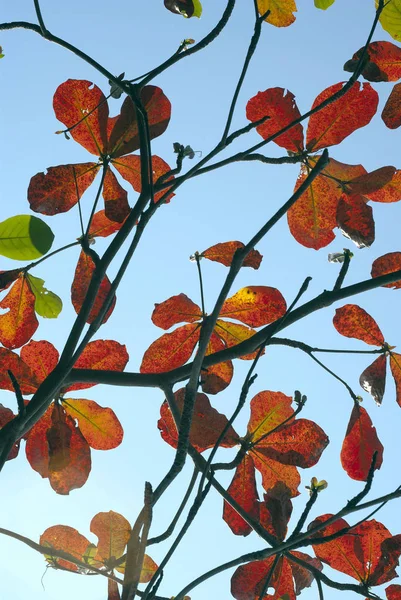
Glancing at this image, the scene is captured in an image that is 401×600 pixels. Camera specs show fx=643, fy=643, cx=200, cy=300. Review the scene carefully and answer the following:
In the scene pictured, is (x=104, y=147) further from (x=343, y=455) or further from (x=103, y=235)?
(x=343, y=455)

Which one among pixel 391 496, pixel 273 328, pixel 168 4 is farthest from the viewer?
pixel 168 4

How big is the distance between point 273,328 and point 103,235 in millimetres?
503

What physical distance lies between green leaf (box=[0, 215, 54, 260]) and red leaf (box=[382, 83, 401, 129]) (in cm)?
72

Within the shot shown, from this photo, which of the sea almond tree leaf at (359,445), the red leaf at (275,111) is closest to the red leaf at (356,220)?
the red leaf at (275,111)

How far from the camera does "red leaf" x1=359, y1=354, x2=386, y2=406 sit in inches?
50.0

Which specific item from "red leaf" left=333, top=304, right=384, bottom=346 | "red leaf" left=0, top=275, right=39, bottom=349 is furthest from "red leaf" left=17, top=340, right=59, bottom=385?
"red leaf" left=333, top=304, right=384, bottom=346

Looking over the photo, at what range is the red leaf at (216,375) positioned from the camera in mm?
1328

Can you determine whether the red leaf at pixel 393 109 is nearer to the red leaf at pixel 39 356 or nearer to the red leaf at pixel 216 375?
the red leaf at pixel 216 375

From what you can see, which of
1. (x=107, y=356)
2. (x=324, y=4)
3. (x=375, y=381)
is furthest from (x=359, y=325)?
(x=324, y=4)

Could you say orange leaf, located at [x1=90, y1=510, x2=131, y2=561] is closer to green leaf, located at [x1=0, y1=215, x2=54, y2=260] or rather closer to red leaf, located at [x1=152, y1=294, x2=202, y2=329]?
red leaf, located at [x1=152, y1=294, x2=202, y2=329]

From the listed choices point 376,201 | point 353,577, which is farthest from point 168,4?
point 353,577

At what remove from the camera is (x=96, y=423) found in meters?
1.30

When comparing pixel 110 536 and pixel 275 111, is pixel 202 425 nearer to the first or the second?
pixel 110 536

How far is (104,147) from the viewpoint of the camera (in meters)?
1.27
